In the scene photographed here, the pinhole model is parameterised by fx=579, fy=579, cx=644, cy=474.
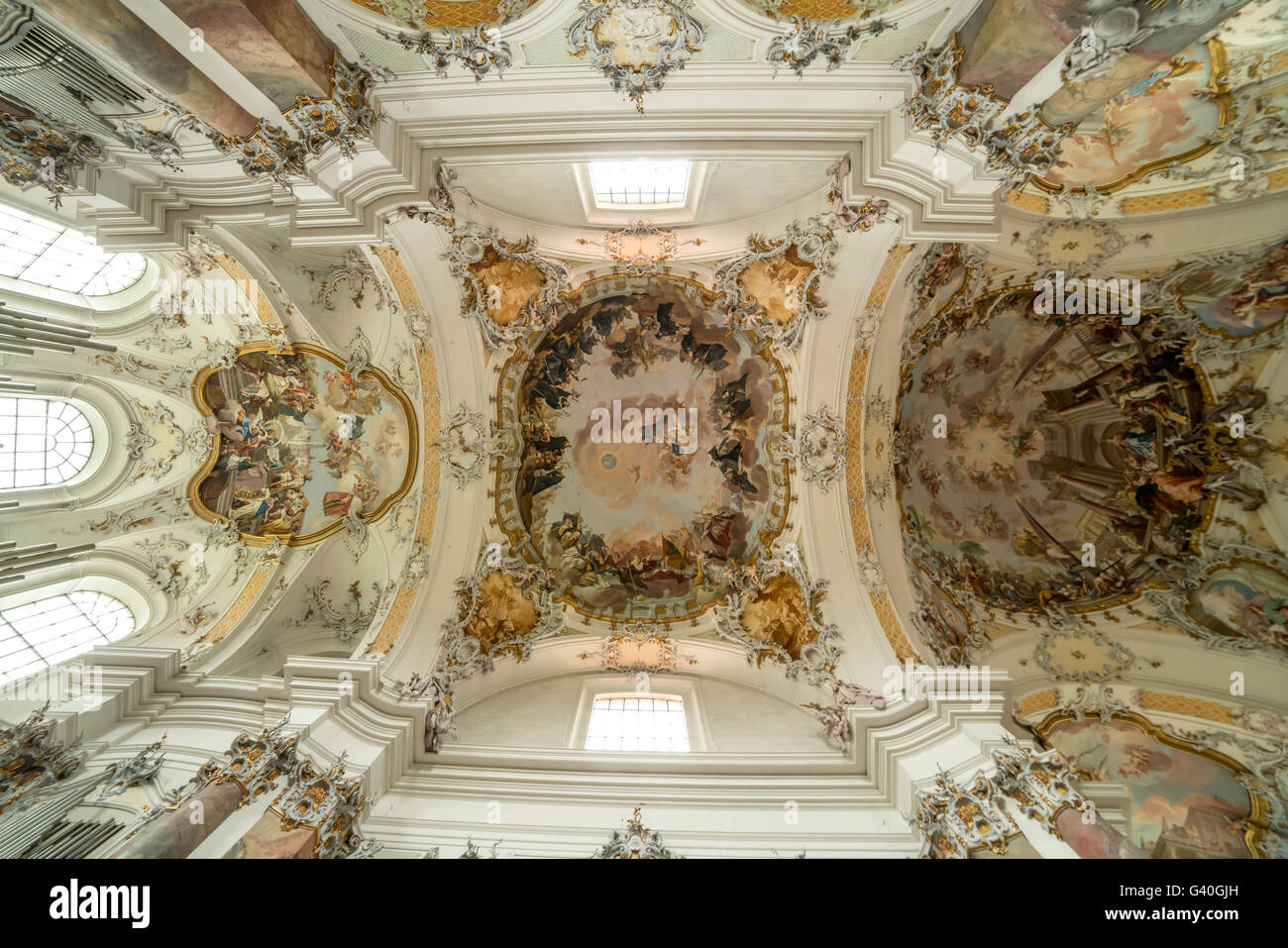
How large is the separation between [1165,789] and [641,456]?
11070 mm

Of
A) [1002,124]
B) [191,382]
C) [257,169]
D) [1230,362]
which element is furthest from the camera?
[191,382]

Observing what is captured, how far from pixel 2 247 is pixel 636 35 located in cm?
1029

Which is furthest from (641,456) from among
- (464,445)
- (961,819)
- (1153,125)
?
(1153,125)

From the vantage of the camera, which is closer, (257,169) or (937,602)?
(257,169)

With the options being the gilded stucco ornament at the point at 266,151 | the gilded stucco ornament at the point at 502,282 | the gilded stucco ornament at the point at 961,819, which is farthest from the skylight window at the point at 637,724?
the gilded stucco ornament at the point at 266,151

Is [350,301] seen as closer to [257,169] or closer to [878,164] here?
[257,169]

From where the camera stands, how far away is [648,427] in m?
12.2

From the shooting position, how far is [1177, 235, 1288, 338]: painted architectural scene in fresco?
927 cm

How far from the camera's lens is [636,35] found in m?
6.36

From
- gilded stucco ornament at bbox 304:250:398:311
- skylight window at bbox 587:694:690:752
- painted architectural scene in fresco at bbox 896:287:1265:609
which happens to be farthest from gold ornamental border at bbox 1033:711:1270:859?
gilded stucco ornament at bbox 304:250:398:311

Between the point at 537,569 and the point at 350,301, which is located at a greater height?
A: the point at 350,301

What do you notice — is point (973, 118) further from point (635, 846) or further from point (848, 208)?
point (635, 846)

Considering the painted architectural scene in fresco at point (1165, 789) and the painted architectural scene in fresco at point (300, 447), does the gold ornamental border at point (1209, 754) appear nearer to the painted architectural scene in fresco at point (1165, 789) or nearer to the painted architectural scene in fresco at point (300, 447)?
the painted architectural scene in fresco at point (1165, 789)
